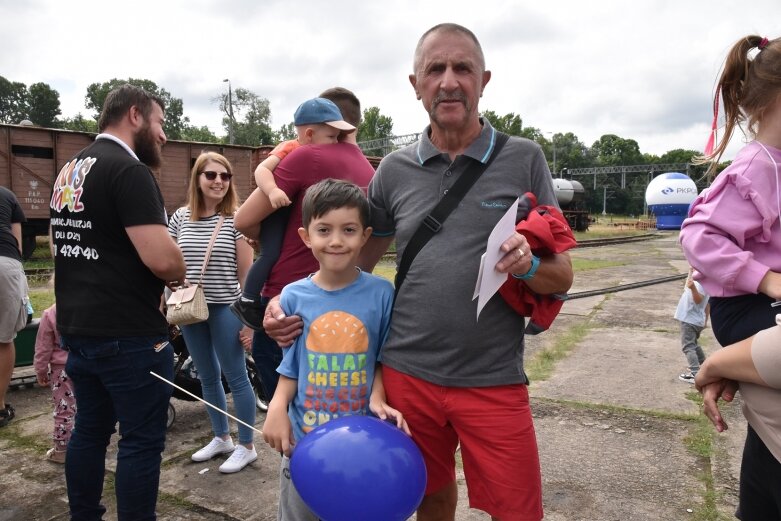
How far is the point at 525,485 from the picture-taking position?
6.00 feet

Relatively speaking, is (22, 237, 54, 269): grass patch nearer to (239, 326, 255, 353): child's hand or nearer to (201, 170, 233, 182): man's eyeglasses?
(201, 170, 233, 182): man's eyeglasses

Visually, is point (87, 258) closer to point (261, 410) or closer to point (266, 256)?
point (266, 256)

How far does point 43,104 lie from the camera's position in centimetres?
6969

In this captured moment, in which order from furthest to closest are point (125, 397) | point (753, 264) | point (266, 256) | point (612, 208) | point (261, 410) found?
point (612, 208)
point (261, 410)
point (266, 256)
point (125, 397)
point (753, 264)

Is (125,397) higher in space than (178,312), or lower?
lower

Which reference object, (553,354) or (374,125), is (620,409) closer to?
(553,354)

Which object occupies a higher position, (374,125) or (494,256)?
(374,125)

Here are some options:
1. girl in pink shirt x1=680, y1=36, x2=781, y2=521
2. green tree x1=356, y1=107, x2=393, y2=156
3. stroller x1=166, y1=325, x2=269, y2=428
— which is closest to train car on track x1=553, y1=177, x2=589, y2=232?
stroller x1=166, y1=325, x2=269, y2=428

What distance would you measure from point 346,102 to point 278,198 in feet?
2.44

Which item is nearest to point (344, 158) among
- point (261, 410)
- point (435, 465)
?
point (435, 465)

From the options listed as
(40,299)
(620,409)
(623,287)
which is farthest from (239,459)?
(623,287)

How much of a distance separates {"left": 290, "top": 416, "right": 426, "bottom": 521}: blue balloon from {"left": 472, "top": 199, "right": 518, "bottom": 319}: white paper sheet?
50 cm

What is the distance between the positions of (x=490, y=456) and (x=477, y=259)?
0.66 meters

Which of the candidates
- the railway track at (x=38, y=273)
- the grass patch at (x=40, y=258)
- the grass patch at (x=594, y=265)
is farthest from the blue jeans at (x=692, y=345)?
the grass patch at (x=40, y=258)
